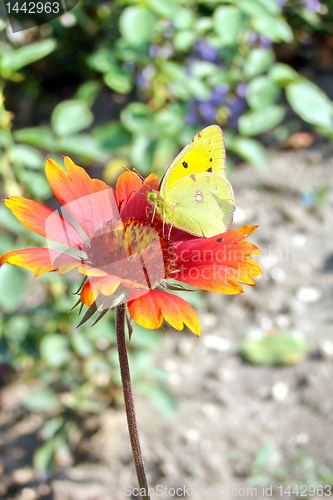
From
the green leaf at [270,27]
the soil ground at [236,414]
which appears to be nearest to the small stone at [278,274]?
the soil ground at [236,414]

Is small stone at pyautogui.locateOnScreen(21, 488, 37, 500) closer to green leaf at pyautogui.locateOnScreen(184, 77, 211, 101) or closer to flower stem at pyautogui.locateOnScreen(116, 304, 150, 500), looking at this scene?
flower stem at pyautogui.locateOnScreen(116, 304, 150, 500)

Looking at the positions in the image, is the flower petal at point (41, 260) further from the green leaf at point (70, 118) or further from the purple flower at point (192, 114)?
the purple flower at point (192, 114)

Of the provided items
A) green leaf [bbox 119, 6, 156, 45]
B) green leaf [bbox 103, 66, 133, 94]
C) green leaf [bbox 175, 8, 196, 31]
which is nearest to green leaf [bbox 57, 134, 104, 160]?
green leaf [bbox 103, 66, 133, 94]

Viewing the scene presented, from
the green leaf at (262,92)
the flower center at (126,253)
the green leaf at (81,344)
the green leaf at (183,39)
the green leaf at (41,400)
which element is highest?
the flower center at (126,253)

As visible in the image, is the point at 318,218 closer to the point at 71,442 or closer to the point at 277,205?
the point at 277,205

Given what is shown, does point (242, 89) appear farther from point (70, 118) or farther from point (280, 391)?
point (280, 391)
